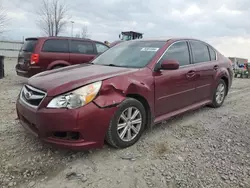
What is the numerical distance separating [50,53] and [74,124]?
564 cm

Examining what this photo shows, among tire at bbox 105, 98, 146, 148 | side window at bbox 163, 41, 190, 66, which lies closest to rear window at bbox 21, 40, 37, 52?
side window at bbox 163, 41, 190, 66

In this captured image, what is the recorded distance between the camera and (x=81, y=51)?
866 centimetres

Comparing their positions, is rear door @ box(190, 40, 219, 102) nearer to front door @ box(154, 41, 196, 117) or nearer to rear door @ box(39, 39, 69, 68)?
front door @ box(154, 41, 196, 117)

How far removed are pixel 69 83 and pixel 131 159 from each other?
1.21 meters

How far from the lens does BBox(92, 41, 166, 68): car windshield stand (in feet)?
12.5

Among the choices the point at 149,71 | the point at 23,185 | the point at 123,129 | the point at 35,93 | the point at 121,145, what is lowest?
the point at 23,185

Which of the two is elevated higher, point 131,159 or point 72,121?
point 72,121

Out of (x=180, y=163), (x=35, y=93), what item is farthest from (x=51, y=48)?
(x=180, y=163)

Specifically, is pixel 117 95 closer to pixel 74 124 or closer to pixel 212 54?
pixel 74 124

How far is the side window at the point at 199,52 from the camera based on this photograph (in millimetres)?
4679

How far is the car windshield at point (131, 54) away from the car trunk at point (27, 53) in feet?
13.2

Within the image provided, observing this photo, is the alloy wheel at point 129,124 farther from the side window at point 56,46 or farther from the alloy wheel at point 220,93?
the side window at point 56,46

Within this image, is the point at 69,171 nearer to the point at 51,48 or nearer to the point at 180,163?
the point at 180,163

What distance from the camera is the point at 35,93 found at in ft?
10.0
